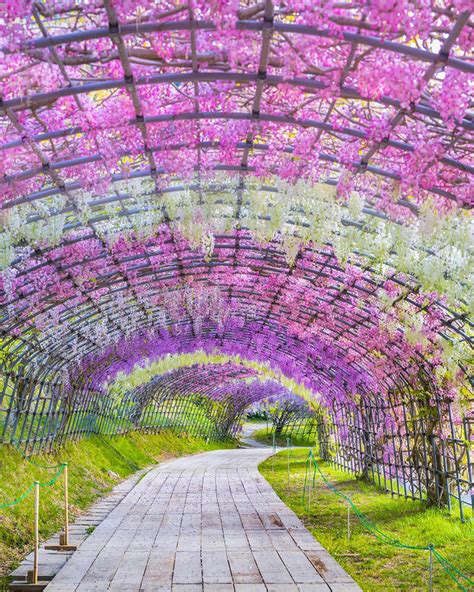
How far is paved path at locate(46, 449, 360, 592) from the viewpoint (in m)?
7.33

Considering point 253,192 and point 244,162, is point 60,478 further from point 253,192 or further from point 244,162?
point 244,162

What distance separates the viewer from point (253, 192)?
774 centimetres

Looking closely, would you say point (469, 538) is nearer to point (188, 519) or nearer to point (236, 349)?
point (188, 519)

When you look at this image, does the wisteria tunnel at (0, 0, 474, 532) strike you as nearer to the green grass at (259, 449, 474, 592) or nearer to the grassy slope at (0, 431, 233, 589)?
the green grass at (259, 449, 474, 592)

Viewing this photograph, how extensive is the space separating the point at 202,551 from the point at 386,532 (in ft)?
10.3

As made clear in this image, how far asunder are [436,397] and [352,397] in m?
6.71

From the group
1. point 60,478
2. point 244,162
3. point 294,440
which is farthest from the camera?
point 294,440

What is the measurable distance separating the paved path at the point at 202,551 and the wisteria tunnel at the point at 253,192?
3.01m

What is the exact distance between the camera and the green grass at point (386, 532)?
7.84 m

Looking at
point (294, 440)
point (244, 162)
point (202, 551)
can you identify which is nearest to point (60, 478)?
point (202, 551)

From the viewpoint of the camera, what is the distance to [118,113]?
6.00m

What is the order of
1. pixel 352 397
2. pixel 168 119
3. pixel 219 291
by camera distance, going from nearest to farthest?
1. pixel 168 119
2. pixel 219 291
3. pixel 352 397

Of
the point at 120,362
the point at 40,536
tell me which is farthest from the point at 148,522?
the point at 120,362

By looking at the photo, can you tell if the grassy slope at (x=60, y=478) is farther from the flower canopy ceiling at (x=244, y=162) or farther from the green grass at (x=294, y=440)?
the green grass at (x=294, y=440)
